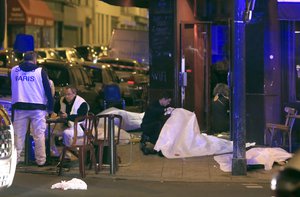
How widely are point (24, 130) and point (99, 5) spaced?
32.0 metres

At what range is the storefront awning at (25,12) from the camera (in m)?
30.6

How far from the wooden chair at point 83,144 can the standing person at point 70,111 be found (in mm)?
159

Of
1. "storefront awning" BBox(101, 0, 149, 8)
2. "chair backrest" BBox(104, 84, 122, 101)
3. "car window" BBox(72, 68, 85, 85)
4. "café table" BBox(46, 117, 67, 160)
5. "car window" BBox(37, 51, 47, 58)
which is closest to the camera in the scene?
"café table" BBox(46, 117, 67, 160)

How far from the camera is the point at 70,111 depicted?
36.2 ft

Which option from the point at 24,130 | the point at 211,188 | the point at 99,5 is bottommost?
the point at 211,188

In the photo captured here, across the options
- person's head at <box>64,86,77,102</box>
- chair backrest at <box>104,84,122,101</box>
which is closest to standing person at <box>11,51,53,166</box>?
person's head at <box>64,86,77,102</box>

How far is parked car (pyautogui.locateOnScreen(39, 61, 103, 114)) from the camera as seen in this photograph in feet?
54.3

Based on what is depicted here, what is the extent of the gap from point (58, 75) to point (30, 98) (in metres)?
6.34

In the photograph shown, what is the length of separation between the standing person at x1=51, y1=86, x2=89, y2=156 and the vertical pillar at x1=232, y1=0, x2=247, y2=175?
2.38 metres

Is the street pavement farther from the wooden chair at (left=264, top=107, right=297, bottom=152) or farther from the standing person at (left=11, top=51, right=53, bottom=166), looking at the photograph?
the wooden chair at (left=264, top=107, right=297, bottom=152)

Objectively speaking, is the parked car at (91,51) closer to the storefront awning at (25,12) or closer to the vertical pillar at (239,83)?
the storefront awning at (25,12)

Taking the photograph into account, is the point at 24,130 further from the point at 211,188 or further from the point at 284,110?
the point at 284,110

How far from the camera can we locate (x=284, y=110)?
43.1 ft

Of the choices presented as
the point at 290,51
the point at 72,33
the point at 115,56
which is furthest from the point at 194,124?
the point at 72,33
